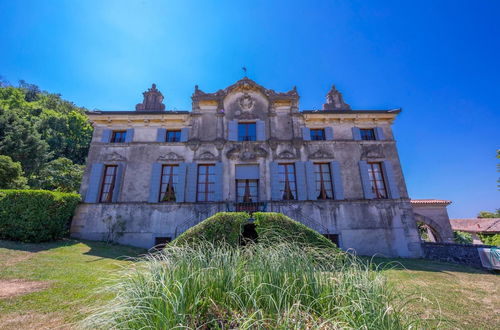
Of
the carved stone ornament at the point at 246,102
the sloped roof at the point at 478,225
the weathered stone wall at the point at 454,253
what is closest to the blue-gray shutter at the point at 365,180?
the weathered stone wall at the point at 454,253

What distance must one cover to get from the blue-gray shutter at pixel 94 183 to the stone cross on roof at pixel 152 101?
19.9 ft

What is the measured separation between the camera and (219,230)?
29.0 ft

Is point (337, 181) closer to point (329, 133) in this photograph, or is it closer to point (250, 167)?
point (329, 133)

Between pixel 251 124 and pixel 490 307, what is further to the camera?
pixel 251 124

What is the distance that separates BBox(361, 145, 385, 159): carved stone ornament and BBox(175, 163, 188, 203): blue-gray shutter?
12113 millimetres

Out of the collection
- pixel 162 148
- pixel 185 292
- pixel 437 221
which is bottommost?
pixel 185 292

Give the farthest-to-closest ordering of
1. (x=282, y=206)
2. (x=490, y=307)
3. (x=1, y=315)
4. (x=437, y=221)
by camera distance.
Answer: (x=437, y=221)
(x=282, y=206)
(x=490, y=307)
(x=1, y=315)

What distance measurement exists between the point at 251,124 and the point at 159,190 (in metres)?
7.77

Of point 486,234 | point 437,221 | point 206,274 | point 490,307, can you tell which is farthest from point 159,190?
A: point 486,234

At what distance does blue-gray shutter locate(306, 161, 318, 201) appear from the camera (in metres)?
13.1

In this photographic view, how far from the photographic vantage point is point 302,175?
13594 mm

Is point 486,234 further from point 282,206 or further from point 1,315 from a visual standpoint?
point 1,315

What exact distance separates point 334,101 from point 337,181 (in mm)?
8085

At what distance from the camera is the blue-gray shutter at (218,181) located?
1313 centimetres
